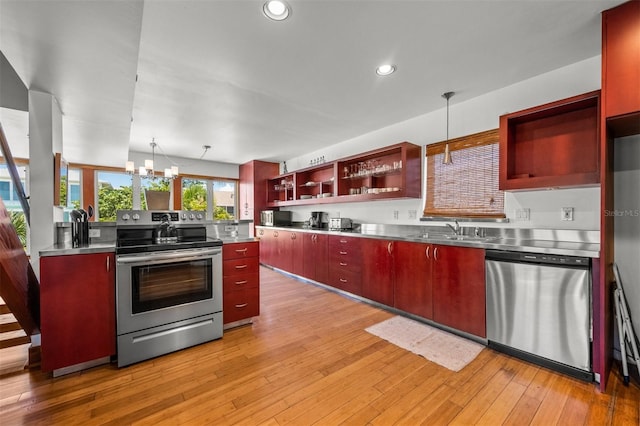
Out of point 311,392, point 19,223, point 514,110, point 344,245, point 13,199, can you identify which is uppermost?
point 514,110

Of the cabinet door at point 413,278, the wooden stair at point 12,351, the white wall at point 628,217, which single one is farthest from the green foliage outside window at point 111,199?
the white wall at point 628,217

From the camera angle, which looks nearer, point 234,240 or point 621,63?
point 621,63

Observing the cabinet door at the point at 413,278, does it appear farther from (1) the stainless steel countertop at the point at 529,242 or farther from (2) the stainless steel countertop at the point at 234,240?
(2) the stainless steel countertop at the point at 234,240

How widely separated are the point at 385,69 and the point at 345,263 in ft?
8.18

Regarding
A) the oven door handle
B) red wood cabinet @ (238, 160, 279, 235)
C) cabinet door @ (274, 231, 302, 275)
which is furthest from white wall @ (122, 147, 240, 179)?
the oven door handle

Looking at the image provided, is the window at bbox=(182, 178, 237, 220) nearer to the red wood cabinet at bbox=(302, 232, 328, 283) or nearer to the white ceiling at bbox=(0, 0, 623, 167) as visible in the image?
the white ceiling at bbox=(0, 0, 623, 167)

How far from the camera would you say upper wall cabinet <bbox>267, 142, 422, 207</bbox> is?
3.59 meters

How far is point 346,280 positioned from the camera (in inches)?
150

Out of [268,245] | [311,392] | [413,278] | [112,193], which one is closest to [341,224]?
[413,278]

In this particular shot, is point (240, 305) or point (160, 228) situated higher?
point (160, 228)

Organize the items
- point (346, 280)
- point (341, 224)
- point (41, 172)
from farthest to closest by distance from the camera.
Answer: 1. point (341, 224)
2. point (346, 280)
3. point (41, 172)

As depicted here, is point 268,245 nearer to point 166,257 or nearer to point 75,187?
point 166,257

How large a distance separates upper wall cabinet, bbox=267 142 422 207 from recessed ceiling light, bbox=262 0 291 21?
89.1 inches

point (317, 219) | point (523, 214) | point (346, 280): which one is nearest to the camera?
point (523, 214)
